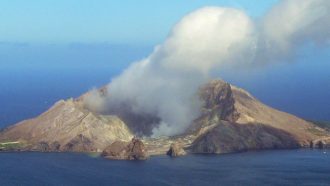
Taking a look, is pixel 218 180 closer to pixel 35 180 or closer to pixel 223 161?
pixel 223 161

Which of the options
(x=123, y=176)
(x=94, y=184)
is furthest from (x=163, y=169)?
(x=94, y=184)

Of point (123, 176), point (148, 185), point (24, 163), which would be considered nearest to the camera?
point (148, 185)

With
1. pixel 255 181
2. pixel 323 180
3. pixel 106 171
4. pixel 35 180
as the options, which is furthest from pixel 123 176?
pixel 323 180

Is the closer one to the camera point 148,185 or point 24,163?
point 148,185

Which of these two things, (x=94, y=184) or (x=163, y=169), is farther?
(x=163, y=169)

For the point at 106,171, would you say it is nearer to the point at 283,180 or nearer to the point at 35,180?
the point at 35,180

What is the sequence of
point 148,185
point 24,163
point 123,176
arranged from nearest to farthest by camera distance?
point 148,185 → point 123,176 → point 24,163
